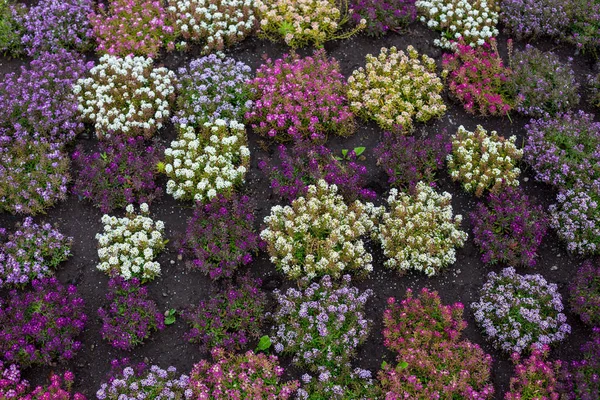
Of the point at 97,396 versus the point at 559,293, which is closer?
the point at 97,396

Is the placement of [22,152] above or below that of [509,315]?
above

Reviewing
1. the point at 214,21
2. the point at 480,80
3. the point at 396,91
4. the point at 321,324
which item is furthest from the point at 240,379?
the point at 214,21

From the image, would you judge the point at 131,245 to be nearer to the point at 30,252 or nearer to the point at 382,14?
the point at 30,252

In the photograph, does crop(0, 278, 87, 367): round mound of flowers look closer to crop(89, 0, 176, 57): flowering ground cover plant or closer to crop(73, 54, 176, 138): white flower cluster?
crop(73, 54, 176, 138): white flower cluster

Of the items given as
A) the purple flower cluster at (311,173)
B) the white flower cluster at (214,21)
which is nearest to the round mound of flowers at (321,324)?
the purple flower cluster at (311,173)

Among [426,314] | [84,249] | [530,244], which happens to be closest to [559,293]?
[530,244]

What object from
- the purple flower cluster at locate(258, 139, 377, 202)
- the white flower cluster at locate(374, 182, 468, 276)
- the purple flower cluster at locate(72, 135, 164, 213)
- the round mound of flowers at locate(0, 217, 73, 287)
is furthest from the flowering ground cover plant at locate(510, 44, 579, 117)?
the round mound of flowers at locate(0, 217, 73, 287)

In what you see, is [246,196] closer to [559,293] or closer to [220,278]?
[220,278]
